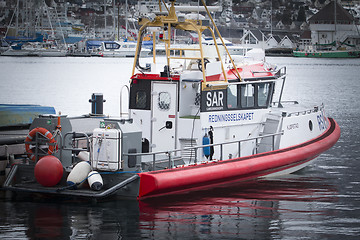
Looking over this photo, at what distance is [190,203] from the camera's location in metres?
14.2

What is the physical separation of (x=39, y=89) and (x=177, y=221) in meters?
43.4

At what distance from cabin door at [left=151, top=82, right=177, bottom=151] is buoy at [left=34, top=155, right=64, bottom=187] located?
2.63 m

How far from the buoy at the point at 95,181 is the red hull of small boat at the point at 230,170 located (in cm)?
81

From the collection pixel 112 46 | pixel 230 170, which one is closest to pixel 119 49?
pixel 112 46

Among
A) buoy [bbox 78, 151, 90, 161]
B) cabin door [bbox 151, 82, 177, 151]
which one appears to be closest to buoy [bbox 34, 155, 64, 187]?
buoy [bbox 78, 151, 90, 161]

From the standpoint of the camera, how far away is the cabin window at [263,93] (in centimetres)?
1655

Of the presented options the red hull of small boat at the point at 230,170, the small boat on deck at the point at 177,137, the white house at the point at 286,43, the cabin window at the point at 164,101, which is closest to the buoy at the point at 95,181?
the small boat on deck at the point at 177,137

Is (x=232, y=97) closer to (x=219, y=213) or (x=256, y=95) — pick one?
(x=256, y=95)

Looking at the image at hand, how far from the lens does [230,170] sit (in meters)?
14.9

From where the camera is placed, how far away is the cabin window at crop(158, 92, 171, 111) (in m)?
14.8

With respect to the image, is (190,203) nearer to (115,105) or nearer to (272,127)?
(272,127)

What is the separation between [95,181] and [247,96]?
4869mm

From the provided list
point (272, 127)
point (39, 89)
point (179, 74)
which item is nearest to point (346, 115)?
point (272, 127)

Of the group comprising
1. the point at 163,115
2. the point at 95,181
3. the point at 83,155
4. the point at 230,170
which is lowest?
the point at 230,170
